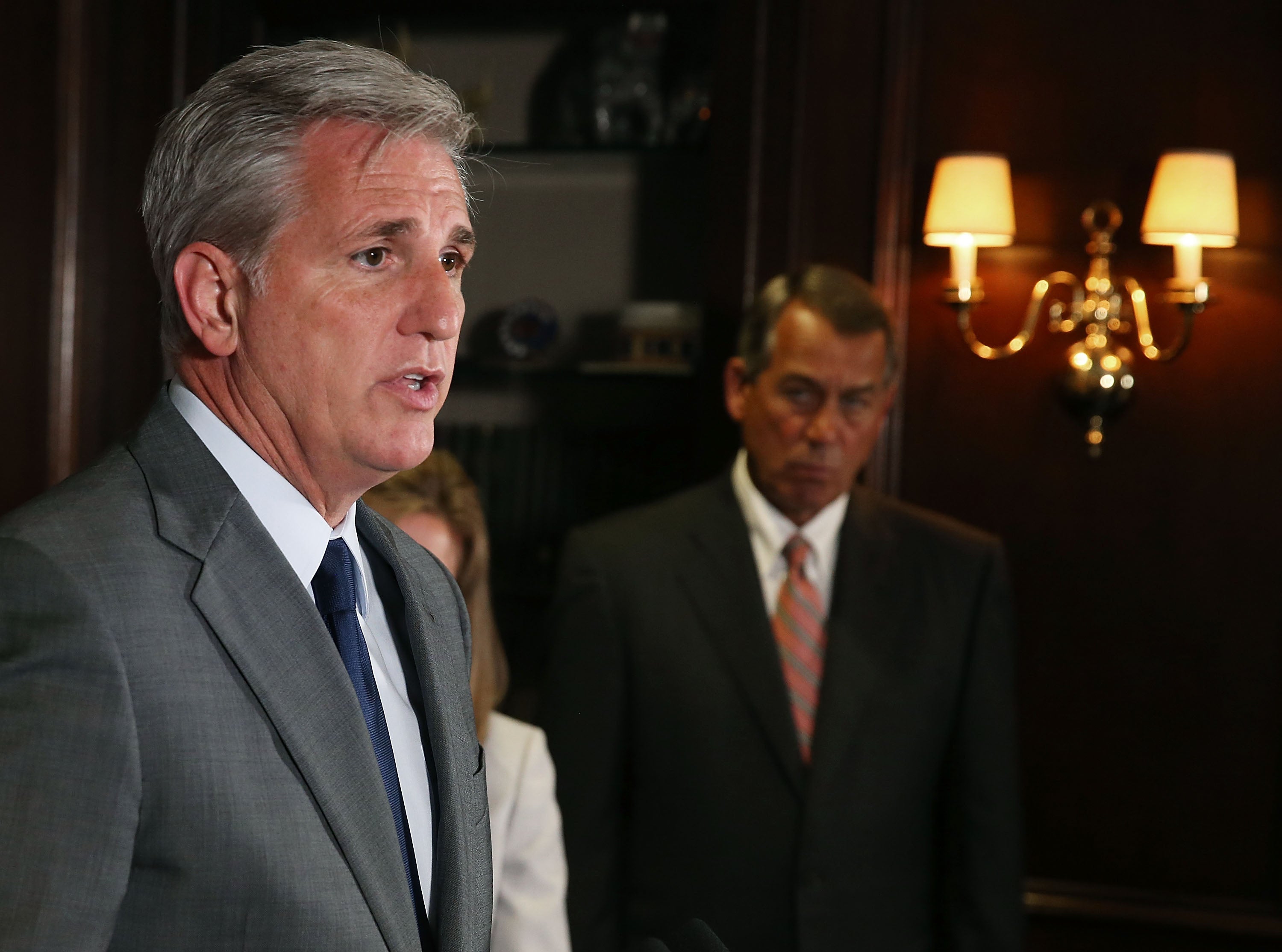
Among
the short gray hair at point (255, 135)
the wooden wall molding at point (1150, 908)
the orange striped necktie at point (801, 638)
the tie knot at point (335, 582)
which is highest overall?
the short gray hair at point (255, 135)

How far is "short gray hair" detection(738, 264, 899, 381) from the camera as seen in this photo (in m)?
2.45

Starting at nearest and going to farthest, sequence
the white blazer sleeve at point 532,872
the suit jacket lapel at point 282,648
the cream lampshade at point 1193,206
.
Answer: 1. the suit jacket lapel at point 282,648
2. the white blazer sleeve at point 532,872
3. the cream lampshade at point 1193,206

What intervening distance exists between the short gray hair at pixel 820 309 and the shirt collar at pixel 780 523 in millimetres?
206

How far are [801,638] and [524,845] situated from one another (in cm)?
76

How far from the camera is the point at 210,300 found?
3.47 feet

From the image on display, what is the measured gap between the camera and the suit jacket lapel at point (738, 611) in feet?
7.52

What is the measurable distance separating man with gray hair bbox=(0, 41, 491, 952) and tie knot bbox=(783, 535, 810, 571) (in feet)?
4.37

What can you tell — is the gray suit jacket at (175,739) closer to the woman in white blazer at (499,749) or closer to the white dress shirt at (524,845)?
the woman in white blazer at (499,749)

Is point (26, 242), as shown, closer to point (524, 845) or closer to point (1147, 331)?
point (524, 845)

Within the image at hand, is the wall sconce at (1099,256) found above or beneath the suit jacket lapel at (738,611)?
above

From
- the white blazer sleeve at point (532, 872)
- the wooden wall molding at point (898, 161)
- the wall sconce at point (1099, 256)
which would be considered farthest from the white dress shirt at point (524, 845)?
the wall sconce at point (1099, 256)

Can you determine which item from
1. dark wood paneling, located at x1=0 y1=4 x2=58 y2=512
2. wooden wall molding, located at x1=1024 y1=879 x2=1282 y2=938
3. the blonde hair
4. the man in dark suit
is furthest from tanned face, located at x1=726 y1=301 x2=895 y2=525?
dark wood paneling, located at x1=0 y1=4 x2=58 y2=512

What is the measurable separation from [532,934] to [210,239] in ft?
3.68

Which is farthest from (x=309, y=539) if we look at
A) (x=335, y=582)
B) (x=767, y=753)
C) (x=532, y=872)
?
(x=767, y=753)
